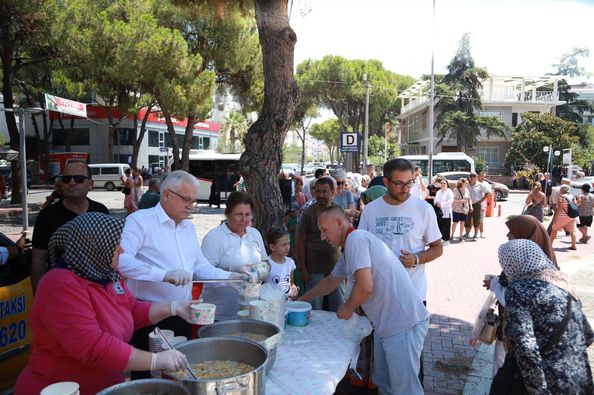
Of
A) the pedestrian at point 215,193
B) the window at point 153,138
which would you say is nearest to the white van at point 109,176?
the window at point 153,138

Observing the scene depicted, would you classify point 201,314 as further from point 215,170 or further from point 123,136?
point 123,136

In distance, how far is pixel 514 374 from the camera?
2482mm

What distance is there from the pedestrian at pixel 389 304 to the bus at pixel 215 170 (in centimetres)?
1750

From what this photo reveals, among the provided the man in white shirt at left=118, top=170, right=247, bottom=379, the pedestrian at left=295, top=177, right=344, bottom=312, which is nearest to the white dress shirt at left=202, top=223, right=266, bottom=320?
the man in white shirt at left=118, top=170, right=247, bottom=379

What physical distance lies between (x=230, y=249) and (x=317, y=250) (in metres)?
1.50

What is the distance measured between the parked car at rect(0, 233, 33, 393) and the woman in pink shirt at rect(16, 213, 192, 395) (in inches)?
58.5

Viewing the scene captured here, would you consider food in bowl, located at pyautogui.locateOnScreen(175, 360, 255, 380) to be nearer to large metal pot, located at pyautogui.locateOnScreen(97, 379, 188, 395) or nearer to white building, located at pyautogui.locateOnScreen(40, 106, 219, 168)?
large metal pot, located at pyautogui.locateOnScreen(97, 379, 188, 395)

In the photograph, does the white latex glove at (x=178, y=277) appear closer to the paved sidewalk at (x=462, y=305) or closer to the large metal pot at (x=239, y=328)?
the large metal pot at (x=239, y=328)

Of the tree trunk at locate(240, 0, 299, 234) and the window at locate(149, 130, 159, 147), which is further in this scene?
the window at locate(149, 130, 159, 147)

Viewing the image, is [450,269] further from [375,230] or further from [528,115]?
[528,115]

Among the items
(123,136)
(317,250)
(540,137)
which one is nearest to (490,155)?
(540,137)

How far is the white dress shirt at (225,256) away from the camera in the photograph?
328 cm

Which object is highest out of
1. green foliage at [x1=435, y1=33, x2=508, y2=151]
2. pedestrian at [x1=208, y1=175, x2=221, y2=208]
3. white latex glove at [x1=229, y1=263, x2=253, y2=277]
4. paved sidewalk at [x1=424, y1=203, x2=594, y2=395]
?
green foliage at [x1=435, y1=33, x2=508, y2=151]

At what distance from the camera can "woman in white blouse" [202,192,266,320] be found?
3285 millimetres
